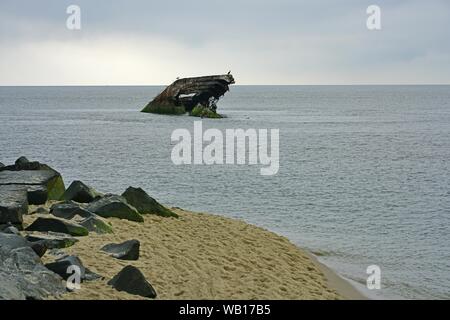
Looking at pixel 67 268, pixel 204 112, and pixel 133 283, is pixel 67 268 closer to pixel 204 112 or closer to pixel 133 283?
pixel 133 283

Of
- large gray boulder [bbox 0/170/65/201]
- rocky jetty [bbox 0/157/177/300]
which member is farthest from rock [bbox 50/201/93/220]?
large gray boulder [bbox 0/170/65/201]

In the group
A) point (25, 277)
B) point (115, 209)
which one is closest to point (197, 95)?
point (115, 209)

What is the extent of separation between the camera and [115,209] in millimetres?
15297

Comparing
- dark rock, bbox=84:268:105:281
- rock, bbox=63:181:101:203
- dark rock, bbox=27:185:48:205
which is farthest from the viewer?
rock, bbox=63:181:101:203

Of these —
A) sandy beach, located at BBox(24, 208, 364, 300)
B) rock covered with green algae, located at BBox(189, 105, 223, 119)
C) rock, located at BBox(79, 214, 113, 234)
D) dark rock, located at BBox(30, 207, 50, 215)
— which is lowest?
sandy beach, located at BBox(24, 208, 364, 300)

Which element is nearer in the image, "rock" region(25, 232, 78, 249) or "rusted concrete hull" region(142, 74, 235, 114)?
"rock" region(25, 232, 78, 249)

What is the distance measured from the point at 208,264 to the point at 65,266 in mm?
3290

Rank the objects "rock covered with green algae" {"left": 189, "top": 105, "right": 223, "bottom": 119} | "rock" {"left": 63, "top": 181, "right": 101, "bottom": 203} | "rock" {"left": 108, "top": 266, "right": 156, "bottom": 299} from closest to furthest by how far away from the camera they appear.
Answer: "rock" {"left": 108, "top": 266, "right": 156, "bottom": 299} < "rock" {"left": 63, "top": 181, "right": 101, "bottom": 203} < "rock covered with green algae" {"left": 189, "top": 105, "right": 223, "bottom": 119}

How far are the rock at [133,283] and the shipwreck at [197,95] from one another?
63.9 m

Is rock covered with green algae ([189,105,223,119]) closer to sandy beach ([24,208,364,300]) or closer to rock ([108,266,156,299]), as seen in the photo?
sandy beach ([24,208,364,300])

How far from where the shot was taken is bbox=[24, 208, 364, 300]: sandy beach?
10727mm
